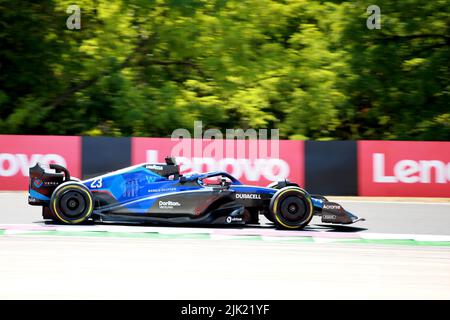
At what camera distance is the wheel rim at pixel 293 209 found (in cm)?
1132

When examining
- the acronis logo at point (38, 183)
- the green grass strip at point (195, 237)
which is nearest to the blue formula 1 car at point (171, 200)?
the acronis logo at point (38, 183)

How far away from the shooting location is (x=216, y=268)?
8.43m

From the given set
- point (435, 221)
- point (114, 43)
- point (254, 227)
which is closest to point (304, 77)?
point (114, 43)

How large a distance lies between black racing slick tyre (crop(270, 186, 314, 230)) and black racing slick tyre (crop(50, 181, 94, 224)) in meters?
2.67

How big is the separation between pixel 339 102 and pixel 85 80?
874 centimetres

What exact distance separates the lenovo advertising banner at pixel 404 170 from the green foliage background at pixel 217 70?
872 cm

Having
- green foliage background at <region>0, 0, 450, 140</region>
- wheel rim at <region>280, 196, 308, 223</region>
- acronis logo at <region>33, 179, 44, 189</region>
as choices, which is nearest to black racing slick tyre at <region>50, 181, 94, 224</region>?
acronis logo at <region>33, 179, 44, 189</region>

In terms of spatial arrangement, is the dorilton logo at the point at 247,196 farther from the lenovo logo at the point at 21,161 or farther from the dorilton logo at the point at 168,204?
the lenovo logo at the point at 21,161

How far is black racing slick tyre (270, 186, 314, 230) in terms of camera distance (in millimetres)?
11273

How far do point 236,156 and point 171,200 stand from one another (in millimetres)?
6490

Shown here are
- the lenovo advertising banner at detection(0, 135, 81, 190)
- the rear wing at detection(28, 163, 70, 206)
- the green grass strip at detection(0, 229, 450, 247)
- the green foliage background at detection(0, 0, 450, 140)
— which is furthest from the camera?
the green foliage background at detection(0, 0, 450, 140)

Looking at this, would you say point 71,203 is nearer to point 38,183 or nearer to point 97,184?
point 97,184

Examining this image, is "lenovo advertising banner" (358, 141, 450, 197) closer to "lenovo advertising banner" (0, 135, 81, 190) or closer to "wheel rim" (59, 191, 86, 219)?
"lenovo advertising banner" (0, 135, 81, 190)
